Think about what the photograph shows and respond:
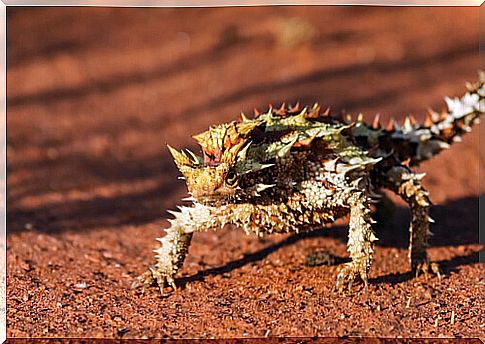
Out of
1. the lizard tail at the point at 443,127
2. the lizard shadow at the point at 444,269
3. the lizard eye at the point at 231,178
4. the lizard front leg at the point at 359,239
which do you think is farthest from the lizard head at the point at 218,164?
the lizard tail at the point at 443,127

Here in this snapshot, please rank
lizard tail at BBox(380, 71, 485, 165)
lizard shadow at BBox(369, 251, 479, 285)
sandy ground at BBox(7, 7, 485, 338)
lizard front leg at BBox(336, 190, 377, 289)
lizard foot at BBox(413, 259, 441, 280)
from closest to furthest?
sandy ground at BBox(7, 7, 485, 338) < lizard front leg at BBox(336, 190, 377, 289) < lizard shadow at BBox(369, 251, 479, 285) < lizard foot at BBox(413, 259, 441, 280) < lizard tail at BBox(380, 71, 485, 165)

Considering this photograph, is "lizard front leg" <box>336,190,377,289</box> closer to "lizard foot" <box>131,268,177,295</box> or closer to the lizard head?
the lizard head

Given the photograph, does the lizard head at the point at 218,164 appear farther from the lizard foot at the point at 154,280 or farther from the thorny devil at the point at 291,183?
the lizard foot at the point at 154,280

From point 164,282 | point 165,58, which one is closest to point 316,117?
point 164,282

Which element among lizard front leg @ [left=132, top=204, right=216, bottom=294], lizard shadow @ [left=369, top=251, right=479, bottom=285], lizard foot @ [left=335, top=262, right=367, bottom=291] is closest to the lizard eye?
lizard front leg @ [left=132, top=204, right=216, bottom=294]

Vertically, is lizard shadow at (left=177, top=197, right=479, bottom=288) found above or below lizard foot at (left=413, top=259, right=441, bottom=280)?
above

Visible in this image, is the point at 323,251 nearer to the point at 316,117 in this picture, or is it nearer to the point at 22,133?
the point at 316,117
